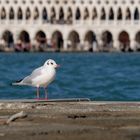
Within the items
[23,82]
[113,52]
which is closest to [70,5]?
[113,52]

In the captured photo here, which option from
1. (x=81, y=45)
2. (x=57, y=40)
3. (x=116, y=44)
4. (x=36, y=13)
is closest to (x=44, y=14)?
(x=36, y=13)

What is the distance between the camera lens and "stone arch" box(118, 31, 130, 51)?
168 metres

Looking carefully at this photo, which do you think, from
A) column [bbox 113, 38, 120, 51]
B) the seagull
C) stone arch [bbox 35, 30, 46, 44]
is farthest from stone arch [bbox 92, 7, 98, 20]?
the seagull

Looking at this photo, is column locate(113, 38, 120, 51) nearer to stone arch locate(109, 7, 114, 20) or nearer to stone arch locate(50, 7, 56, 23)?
stone arch locate(109, 7, 114, 20)

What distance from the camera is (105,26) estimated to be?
169125mm

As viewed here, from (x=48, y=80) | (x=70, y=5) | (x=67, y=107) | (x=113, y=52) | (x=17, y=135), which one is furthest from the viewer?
(x=70, y=5)

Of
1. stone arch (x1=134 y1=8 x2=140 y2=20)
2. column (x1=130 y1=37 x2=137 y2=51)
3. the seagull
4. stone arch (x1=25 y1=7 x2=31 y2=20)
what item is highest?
stone arch (x1=25 y1=7 x2=31 y2=20)

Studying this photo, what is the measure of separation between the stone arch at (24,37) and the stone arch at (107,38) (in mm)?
12502

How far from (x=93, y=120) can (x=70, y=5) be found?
491ft

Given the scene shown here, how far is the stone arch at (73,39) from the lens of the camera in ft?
560

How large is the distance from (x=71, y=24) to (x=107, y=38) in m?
6.66

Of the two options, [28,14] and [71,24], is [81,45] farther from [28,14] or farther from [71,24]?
[28,14]

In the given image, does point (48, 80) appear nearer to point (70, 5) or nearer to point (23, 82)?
point (23, 82)

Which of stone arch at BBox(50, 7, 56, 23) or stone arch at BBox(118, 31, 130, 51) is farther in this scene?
stone arch at BBox(50, 7, 56, 23)
